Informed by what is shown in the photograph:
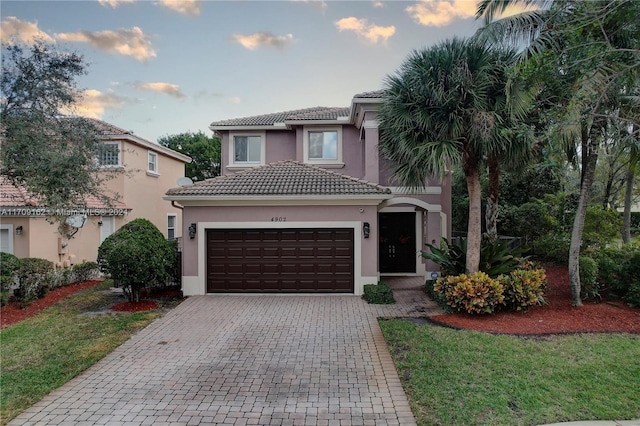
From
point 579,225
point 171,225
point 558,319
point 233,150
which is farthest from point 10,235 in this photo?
point 579,225

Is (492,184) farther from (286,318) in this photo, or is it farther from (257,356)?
(257,356)

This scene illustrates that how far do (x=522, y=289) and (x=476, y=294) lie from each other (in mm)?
1358

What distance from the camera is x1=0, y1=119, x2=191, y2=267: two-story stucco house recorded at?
42.5 feet

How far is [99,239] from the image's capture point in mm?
16547

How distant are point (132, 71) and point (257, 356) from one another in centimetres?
1227

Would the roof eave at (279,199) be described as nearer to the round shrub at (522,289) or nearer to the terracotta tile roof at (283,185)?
the terracotta tile roof at (283,185)

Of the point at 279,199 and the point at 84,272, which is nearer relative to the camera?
the point at 279,199

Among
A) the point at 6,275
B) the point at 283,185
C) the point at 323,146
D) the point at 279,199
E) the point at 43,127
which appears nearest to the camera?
the point at 43,127

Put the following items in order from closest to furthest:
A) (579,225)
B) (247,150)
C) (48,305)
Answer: (579,225)
(48,305)
(247,150)

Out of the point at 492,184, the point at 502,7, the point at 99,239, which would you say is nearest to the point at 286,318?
the point at 492,184

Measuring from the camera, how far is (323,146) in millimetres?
16875

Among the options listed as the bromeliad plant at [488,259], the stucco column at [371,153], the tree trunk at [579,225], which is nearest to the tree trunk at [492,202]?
the bromeliad plant at [488,259]

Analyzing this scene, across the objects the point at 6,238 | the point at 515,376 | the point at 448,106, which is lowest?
the point at 515,376

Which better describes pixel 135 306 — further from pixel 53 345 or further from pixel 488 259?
pixel 488 259
